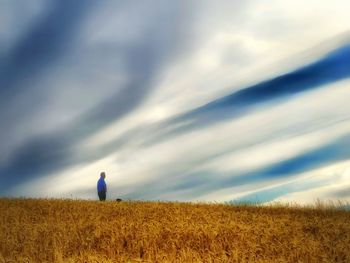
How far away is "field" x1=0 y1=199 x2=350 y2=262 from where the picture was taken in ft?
43.9

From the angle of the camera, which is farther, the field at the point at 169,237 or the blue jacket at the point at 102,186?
the blue jacket at the point at 102,186

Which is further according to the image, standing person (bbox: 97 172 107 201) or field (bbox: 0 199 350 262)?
→ standing person (bbox: 97 172 107 201)

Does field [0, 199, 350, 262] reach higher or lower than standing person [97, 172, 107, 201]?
lower

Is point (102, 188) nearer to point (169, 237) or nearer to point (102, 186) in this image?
point (102, 186)

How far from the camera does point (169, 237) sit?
15438mm

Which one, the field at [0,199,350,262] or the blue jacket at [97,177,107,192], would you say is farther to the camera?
the blue jacket at [97,177,107,192]

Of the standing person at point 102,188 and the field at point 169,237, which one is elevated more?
the standing person at point 102,188

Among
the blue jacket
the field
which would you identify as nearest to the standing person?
the blue jacket

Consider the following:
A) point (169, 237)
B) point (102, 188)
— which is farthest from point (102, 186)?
point (169, 237)

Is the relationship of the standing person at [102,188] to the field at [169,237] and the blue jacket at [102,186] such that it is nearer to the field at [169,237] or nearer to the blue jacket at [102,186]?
the blue jacket at [102,186]

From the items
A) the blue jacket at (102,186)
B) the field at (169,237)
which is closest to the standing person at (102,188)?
the blue jacket at (102,186)

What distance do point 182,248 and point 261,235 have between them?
2738 millimetres

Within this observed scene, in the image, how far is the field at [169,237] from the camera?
13.4 meters

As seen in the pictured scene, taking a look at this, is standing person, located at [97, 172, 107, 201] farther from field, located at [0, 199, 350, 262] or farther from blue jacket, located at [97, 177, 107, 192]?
field, located at [0, 199, 350, 262]
